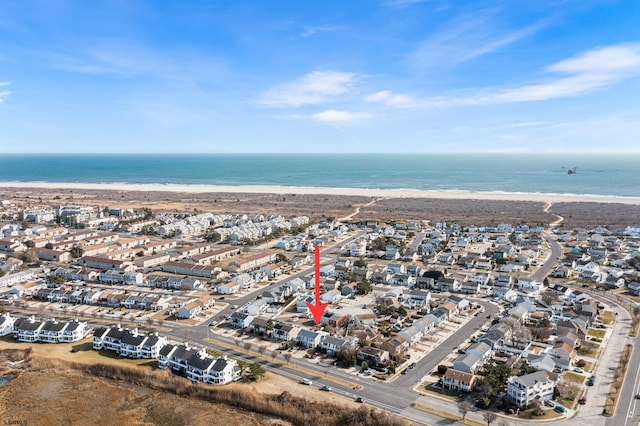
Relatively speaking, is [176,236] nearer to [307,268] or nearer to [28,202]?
[307,268]

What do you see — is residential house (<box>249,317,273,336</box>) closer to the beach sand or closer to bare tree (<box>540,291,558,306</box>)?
bare tree (<box>540,291,558,306</box>)

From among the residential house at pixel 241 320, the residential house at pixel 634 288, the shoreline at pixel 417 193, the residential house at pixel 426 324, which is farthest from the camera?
the shoreline at pixel 417 193

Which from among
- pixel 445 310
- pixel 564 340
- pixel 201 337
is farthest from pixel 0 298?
pixel 564 340

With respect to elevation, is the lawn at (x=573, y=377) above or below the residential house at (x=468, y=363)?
below

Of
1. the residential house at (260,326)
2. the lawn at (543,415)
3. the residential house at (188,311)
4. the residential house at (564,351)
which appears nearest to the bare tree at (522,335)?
the residential house at (564,351)

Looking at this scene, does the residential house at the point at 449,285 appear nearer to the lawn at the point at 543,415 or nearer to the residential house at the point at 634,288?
the residential house at the point at 634,288

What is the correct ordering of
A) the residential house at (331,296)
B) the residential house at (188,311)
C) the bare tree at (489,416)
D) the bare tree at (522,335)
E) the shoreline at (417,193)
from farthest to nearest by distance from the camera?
the shoreline at (417,193), the residential house at (331,296), the residential house at (188,311), the bare tree at (522,335), the bare tree at (489,416)

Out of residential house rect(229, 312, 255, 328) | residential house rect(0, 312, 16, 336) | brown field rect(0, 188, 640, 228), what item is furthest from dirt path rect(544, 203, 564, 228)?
residential house rect(0, 312, 16, 336)
